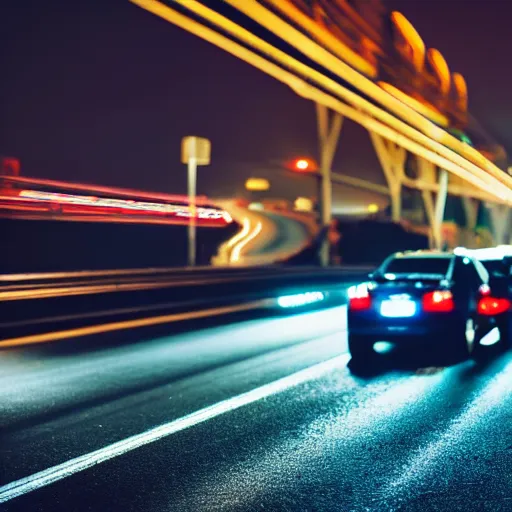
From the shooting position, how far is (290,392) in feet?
27.7

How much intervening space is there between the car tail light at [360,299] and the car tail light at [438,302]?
0.77 metres

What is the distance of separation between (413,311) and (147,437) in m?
5.27

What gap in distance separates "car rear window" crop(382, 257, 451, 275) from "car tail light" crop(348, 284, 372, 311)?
56 centimetres

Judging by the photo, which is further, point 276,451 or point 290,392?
point 290,392

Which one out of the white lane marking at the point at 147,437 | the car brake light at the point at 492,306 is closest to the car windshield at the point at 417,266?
the car brake light at the point at 492,306

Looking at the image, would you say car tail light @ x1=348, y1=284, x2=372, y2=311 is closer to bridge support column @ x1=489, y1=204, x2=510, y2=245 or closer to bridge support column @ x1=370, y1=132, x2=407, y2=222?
bridge support column @ x1=370, y1=132, x2=407, y2=222

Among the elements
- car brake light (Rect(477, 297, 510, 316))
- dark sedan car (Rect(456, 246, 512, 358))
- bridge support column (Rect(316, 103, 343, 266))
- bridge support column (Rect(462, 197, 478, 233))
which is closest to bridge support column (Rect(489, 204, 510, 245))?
bridge support column (Rect(462, 197, 478, 233))

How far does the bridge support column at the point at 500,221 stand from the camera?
248 feet

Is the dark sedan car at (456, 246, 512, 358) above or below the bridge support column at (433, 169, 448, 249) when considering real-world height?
below

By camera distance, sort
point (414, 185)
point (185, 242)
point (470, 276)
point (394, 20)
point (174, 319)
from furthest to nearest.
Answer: point (414, 185) → point (185, 242) → point (394, 20) → point (174, 319) → point (470, 276)

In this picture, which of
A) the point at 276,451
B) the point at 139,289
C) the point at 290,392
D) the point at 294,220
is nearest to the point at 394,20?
the point at 139,289

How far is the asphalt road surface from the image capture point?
16.1ft

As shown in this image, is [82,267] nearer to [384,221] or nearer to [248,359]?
[384,221]

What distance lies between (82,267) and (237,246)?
10.9 meters
